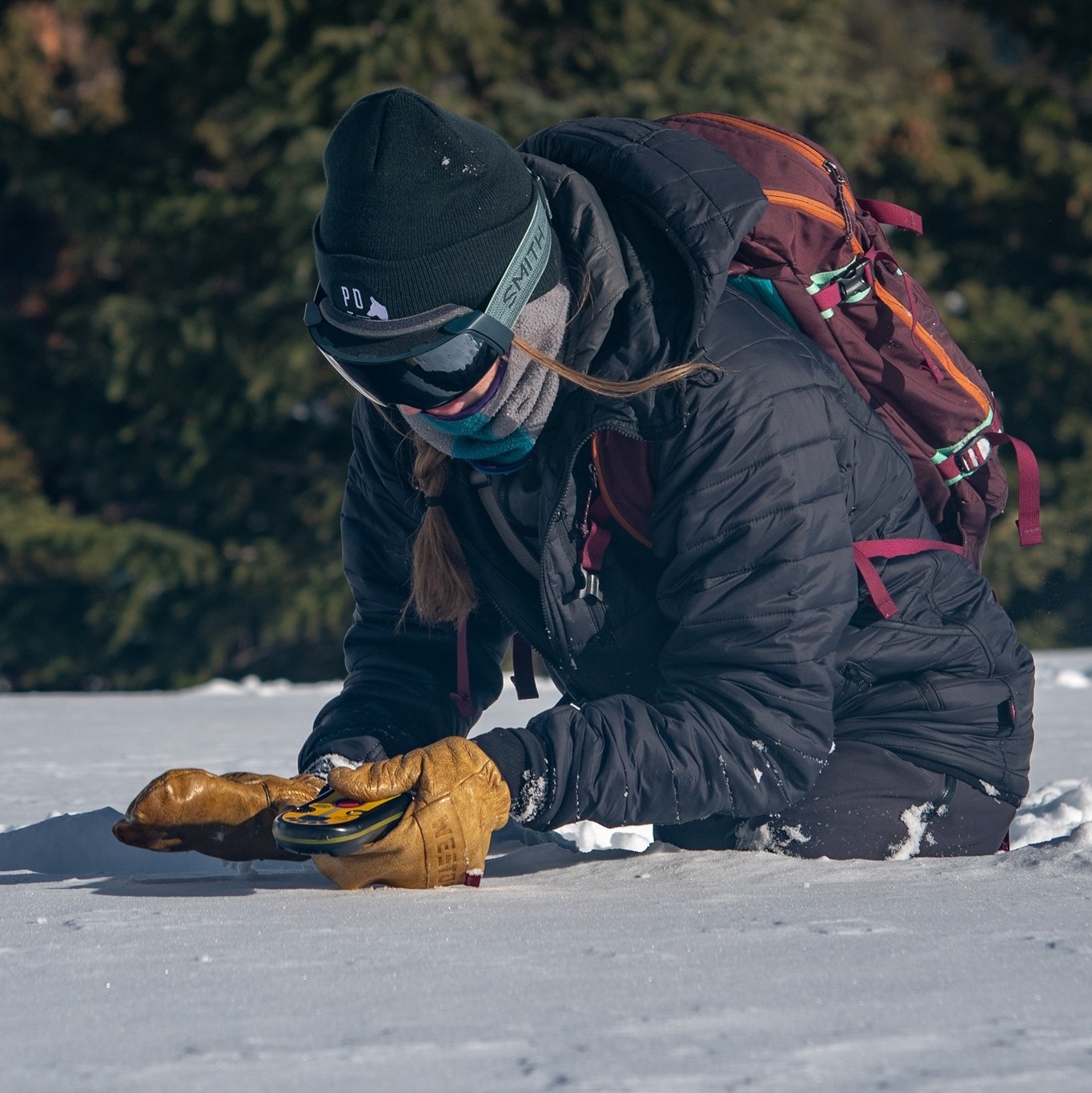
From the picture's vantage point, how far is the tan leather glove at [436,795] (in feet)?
6.00

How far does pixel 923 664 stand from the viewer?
2.30 metres

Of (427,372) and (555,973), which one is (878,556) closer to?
(427,372)

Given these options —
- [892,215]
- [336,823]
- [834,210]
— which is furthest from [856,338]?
[336,823]

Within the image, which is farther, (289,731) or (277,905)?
(289,731)

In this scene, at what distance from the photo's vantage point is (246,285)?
365 inches

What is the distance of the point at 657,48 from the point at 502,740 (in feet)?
26.7

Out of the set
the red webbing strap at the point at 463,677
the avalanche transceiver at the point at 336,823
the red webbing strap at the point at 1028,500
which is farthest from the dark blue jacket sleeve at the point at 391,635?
the red webbing strap at the point at 1028,500

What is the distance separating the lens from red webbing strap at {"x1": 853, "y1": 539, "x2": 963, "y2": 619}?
7.07ft

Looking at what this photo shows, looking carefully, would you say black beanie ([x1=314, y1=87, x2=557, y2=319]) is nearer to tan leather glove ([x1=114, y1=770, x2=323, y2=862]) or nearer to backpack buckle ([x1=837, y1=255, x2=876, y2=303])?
backpack buckle ([x1=837, y1=255, x2=876, y2=303])

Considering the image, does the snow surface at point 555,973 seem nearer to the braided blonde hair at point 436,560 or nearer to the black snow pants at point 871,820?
the black snow pants at point 871,820

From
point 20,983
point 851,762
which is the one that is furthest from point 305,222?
point 20,983

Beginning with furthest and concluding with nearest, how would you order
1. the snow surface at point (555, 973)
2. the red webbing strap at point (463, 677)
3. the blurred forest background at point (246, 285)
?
1. the blurred forest background at point (246, 285)
2. the red webbing strap at point (463, 677)
3. the snow surface at point (555, 973)

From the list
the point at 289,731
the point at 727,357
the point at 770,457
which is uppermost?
the point at 727,357

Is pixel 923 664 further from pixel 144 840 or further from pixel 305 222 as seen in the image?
pixel 305 222
